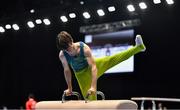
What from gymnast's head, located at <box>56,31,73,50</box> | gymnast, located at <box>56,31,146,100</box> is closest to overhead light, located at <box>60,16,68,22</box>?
gymnast, located at <box>56,31,146,100</box>

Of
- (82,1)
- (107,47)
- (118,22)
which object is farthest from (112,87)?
(82,1)

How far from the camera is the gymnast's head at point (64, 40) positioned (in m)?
3.33

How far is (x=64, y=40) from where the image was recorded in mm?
3350

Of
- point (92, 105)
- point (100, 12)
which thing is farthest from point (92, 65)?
point (100, 12)

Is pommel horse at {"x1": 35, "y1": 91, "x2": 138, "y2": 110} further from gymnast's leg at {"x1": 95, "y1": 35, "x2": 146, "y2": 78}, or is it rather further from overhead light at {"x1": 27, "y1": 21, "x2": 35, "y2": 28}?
overhead light at {"x1": 27, "y1": 21, "x2": 35, "y2": 28}

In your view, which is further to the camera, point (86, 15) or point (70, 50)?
point (86, 15)

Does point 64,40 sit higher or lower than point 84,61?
higher

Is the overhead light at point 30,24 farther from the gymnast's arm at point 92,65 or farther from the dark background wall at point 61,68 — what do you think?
the gymnast's arm at point 92,65

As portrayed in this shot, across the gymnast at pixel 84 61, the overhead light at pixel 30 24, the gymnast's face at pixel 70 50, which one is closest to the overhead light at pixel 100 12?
the overhead light at pixel 30 24

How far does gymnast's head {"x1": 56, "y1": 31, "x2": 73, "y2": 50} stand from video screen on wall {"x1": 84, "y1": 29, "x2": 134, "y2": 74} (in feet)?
28.6

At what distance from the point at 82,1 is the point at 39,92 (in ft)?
14.4

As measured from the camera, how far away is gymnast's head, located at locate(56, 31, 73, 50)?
131 inches

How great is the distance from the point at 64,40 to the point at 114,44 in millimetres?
9204

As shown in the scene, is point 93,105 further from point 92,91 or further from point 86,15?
point 86,15
